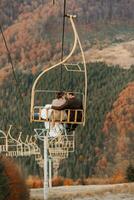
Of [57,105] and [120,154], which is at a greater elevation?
[57,105]

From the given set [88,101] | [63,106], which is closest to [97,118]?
[88,101]

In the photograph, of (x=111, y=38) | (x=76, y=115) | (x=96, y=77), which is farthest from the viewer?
(x=111, y=38)

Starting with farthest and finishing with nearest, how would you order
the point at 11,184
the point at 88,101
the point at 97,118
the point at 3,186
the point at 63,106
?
the point at 88,101 → the point at 97,118 → the point at 11,184 → the point at 3,186 → the point at 63,106

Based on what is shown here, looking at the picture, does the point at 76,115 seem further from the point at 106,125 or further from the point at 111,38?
the point at 111,38

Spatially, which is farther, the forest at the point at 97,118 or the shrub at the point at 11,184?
the forest at the point at 97,118

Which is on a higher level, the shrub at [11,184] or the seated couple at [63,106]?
the seated couple at [63,106]

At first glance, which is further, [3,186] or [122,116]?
[122,116]

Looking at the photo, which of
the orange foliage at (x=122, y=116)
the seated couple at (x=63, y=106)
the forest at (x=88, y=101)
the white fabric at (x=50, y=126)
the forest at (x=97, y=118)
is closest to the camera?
Result: the seated couple at (x=63, y=106)

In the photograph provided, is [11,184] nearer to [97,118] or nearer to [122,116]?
[97,118]

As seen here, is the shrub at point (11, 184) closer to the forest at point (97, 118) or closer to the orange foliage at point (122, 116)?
the forest at point (97, 118)

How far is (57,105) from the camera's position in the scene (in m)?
15.7

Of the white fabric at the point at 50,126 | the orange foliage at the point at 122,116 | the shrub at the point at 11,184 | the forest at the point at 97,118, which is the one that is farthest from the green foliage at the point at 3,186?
the orange foliage at the point at 122,116

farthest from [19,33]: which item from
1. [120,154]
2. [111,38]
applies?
[120,154]

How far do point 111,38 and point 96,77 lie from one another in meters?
56.7
